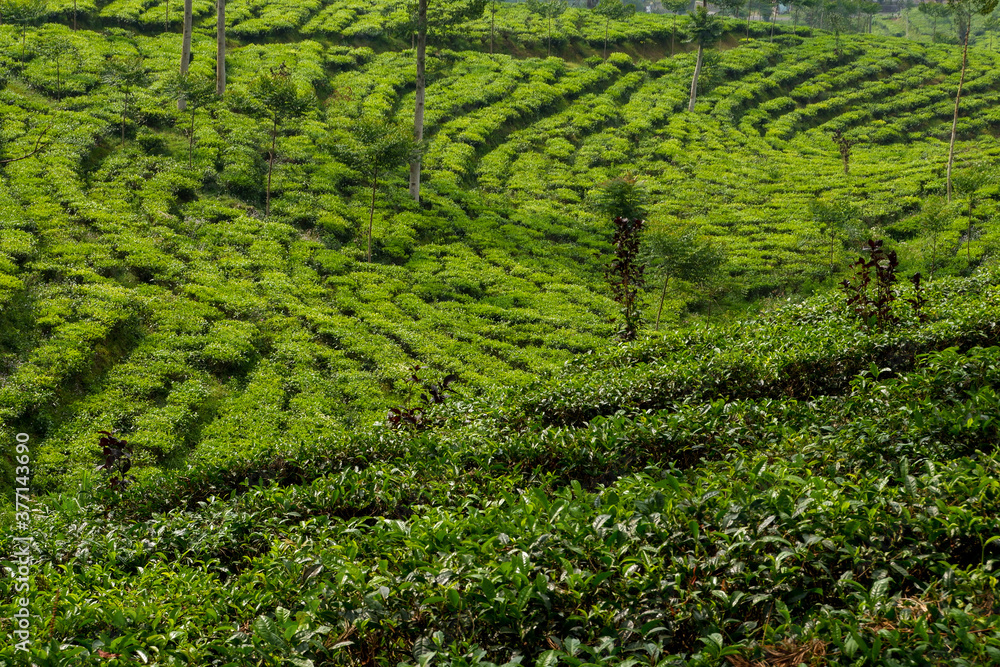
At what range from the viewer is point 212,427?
13938 mm

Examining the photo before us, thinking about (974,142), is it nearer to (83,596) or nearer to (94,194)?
(94,194)

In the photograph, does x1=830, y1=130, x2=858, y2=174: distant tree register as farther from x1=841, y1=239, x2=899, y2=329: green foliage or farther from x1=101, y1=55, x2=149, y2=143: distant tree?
x1=101, y1=55, x2=149, y2=143: distant tree

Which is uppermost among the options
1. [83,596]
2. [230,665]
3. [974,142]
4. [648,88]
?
[648,88]

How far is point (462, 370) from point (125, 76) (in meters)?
22.6

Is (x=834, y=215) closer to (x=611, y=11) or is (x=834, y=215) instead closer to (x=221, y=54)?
(x=221, y=54)

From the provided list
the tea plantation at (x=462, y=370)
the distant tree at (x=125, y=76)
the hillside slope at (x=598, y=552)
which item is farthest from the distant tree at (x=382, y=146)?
the hillside slope at (x=598, y=552)

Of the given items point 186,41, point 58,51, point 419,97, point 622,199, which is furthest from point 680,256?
point 58,51

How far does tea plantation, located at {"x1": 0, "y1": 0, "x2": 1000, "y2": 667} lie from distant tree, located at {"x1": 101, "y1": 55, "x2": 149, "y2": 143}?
0.83 feet

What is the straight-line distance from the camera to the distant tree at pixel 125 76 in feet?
93.4

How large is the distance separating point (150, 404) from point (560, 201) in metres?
23.0

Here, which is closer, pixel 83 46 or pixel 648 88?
pixel 83 46

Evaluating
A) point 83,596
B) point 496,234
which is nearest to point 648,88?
point 496,234

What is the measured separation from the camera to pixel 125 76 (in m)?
28.6

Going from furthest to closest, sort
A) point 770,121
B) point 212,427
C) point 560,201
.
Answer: point 770,121
point 560,201
point 212,427
